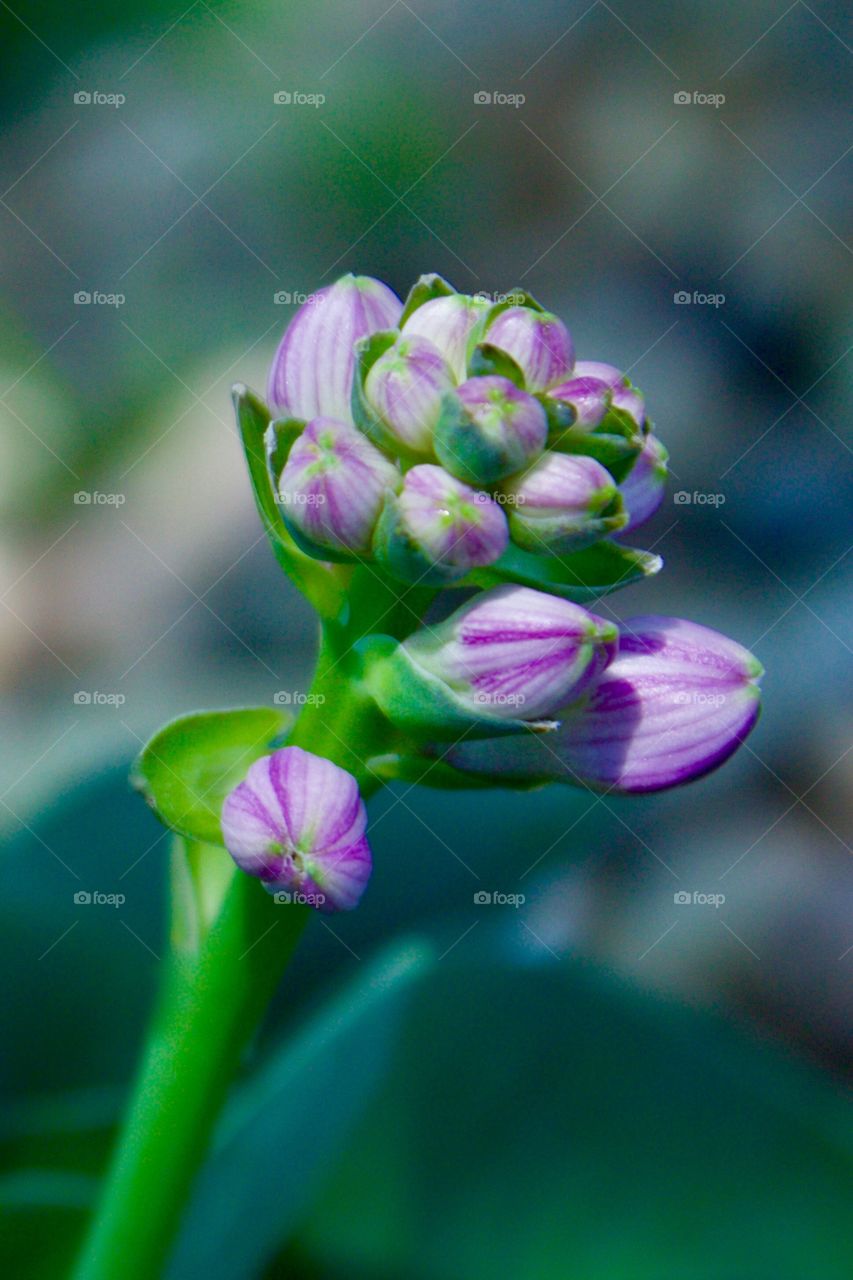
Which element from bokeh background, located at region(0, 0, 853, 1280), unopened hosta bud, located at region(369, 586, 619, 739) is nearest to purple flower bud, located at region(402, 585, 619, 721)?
unopened hosta bud, located at region(369, 586, 619, 739)

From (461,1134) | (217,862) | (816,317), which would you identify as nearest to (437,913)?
(461,1134)

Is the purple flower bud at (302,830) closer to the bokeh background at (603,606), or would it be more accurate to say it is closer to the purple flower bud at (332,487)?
the purple flower bud at (332,487)

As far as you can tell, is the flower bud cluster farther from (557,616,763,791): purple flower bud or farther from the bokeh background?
the bokeh background

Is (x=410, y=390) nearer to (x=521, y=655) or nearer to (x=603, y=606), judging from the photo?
(x=521, y=655)

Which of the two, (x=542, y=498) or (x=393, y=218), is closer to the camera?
(x=542, y=498)

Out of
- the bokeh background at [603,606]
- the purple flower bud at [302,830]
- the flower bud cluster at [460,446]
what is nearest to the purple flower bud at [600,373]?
the flower bud cluster at [460,446]

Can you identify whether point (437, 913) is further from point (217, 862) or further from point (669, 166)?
point (669, 166)

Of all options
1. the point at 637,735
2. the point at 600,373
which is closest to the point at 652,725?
the point at 637,735
